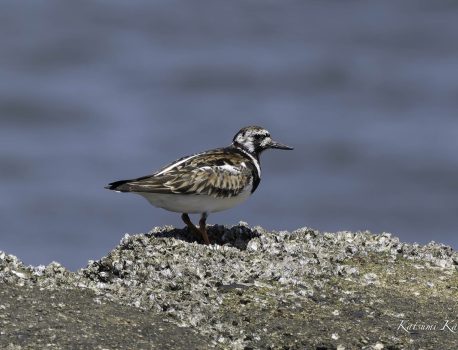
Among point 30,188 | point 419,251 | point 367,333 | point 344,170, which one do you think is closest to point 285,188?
point 344,170

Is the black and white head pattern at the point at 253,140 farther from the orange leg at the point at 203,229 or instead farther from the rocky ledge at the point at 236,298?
the rocky ledge at the point at 236,298

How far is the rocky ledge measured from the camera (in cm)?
485

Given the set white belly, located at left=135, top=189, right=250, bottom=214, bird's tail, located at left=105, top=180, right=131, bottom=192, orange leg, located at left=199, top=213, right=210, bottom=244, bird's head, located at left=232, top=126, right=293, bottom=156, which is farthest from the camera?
bird's head, located at left=232, top=126, right=293, bottom=156

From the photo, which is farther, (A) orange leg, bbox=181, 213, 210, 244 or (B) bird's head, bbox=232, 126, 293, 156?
(B) bird's head, bbox=232, 126, 293, 156

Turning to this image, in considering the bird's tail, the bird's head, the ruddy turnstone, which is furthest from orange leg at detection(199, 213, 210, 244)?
the bird's head

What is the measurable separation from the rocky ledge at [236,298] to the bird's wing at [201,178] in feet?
3.15

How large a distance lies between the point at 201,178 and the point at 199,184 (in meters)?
0.06

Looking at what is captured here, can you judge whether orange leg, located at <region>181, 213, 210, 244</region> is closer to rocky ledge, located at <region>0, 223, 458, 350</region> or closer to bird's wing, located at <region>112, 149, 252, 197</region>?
bird's wing, located at <region>112, 149, 252, 197</region>

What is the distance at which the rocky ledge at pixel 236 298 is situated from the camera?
15.9ft

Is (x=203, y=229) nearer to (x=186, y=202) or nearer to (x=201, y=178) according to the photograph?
(x=186, y=202)

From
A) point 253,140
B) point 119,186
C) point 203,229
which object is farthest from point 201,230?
point 253,140

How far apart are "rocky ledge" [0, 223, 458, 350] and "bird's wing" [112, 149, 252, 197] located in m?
0.96

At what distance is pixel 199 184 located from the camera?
7422 millimetres

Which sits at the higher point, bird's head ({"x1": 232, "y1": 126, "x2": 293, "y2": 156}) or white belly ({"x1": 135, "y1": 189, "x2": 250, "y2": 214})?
bird's head ({"x1": 232, "y1": 126, "x2": 293, "y2": 156})
